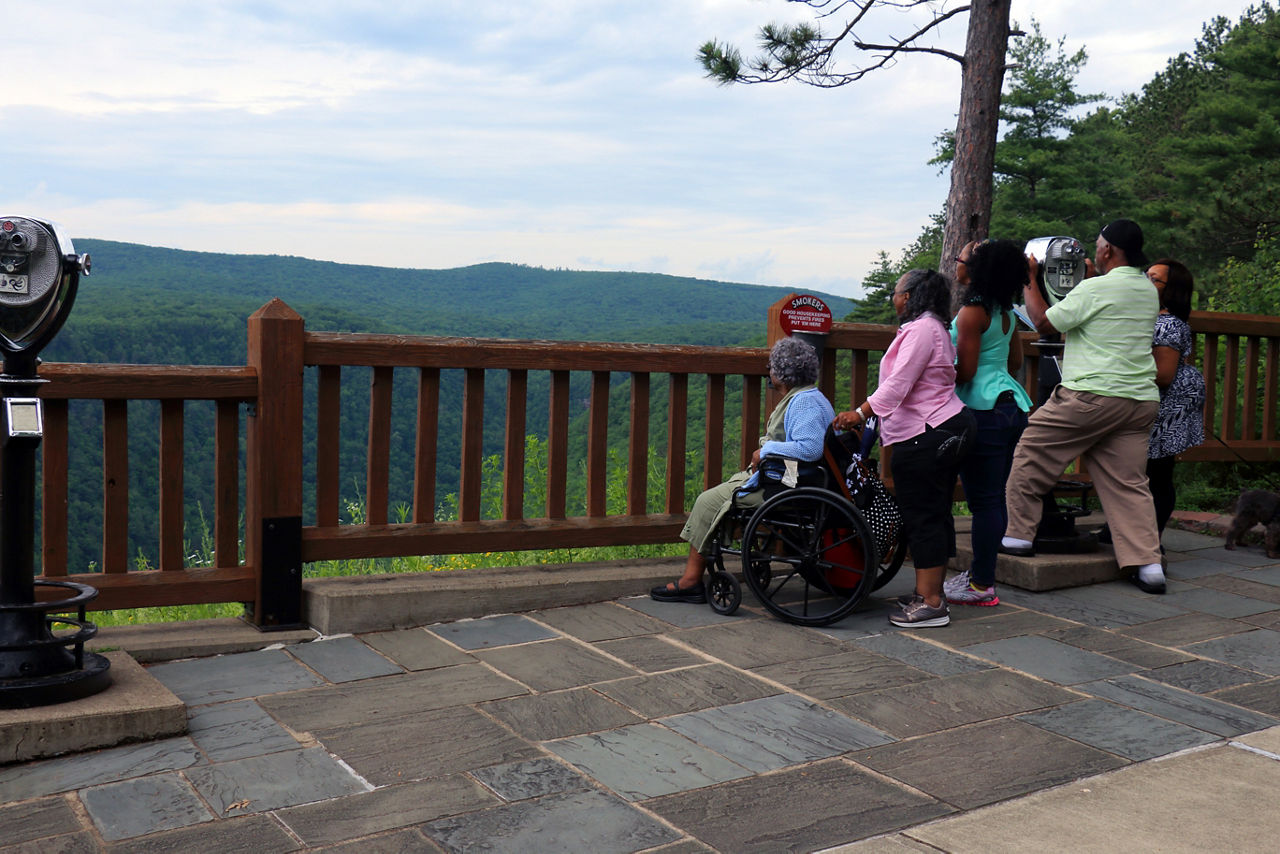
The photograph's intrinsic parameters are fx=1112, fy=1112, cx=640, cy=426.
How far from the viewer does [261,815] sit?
117 inches

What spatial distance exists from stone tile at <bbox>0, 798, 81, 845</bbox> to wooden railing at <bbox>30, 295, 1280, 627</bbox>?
143cm

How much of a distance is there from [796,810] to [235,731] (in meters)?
1.82

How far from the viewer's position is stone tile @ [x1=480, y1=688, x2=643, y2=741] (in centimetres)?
367

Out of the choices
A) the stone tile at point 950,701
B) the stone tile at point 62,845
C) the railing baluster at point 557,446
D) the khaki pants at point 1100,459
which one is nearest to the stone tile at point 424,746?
the stone tile at point 62,845

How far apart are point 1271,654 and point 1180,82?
1450 inches

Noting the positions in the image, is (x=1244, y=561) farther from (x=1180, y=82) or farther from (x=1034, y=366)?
(x=1180, y=82)

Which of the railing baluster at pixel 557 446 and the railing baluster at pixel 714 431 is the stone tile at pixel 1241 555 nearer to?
the railing baluster at pixel 714 431

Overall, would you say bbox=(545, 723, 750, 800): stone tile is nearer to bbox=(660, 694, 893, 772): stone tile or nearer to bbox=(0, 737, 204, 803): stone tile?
bbox=(660, 694, 893, 772): stone tile

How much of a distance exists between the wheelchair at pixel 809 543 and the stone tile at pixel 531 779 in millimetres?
1787

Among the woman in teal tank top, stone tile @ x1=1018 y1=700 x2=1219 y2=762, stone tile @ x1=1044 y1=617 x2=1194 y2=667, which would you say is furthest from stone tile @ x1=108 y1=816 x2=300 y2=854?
the woman in teal tank top

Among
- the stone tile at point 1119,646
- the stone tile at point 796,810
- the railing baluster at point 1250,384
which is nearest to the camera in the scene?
the stone tile at point 796,810

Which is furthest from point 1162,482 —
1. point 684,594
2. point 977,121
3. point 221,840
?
point 221,840

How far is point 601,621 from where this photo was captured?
5.00 m

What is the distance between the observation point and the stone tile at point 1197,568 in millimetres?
6199
